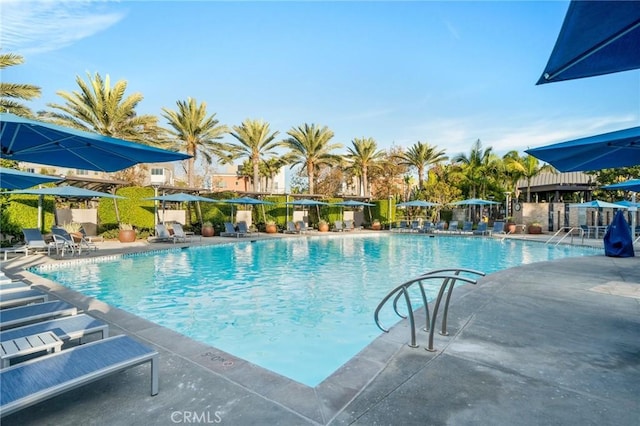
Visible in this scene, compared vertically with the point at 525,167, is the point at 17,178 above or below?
below

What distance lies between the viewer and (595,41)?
2.62 metres

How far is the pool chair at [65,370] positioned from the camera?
2305 mm

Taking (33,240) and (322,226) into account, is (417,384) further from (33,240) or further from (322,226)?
(322,226)

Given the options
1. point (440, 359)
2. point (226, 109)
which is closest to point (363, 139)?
point (226, 109)

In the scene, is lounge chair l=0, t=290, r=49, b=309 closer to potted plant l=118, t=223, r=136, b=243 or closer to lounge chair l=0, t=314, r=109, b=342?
lounge chair l=0, t=314, r=109, b=342

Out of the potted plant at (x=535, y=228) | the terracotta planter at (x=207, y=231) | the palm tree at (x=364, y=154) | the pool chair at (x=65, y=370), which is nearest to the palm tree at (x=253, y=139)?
the palm tree at (x=364, y=154)

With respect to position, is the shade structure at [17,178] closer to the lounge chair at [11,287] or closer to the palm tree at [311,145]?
the lounge chair at [11,287]

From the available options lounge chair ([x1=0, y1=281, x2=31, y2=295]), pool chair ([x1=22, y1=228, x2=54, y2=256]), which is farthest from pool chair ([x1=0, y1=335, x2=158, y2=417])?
pool chair ([x1=22, y1=228, x2=54, y2=256])

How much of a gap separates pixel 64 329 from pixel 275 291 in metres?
5.27

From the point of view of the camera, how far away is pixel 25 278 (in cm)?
785

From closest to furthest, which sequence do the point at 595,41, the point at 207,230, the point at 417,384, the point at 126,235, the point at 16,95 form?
the point at 595,41 → the point at 417,384 → the point at 16,95 → the point at 126,235 → the point at 207,230

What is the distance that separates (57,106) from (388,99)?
70.2ft

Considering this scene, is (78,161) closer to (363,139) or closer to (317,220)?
(317,220)

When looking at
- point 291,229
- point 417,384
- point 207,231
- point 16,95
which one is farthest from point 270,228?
point 417,384
